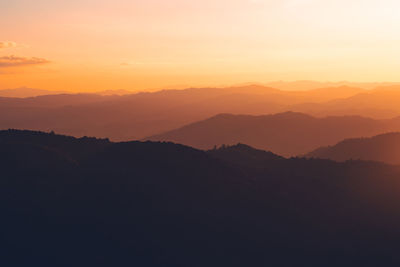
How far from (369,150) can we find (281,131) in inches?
2489

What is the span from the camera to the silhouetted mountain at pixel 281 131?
12150 cm

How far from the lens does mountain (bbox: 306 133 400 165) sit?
6402cm

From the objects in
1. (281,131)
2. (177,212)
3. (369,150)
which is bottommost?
(281,131)

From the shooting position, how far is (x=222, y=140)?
→ 133 meters

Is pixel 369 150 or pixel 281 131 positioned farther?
pixel 281 131

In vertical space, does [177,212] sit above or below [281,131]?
above

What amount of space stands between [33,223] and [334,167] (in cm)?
2535

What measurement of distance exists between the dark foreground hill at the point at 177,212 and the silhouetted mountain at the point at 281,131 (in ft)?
264

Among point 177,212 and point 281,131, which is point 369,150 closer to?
point 177,212

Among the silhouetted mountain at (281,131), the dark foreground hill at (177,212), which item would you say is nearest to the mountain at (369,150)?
the dark foreground hill at (177,212)

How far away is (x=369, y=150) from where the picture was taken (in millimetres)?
67625

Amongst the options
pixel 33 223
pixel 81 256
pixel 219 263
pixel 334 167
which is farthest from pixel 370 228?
pixel 33 223

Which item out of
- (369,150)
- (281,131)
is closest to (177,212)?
(369,150)

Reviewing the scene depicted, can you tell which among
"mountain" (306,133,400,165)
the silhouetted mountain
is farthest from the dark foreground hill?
the silhouetted mountain
